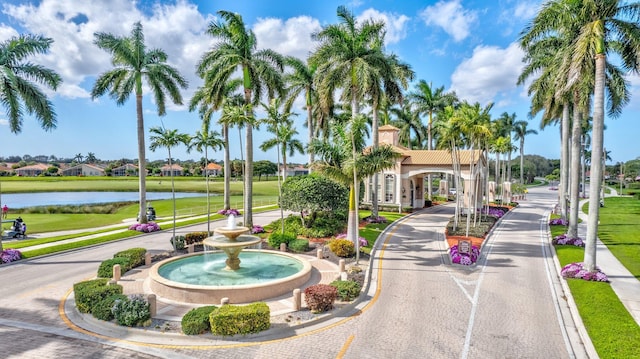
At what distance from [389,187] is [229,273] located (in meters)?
28.7

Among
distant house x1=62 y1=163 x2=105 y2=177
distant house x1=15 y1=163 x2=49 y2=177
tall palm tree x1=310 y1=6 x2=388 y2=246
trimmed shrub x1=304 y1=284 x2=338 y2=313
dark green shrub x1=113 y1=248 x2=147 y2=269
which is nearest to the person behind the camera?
trimmed shrub x1=304 y1=284 x2=338 y2=313

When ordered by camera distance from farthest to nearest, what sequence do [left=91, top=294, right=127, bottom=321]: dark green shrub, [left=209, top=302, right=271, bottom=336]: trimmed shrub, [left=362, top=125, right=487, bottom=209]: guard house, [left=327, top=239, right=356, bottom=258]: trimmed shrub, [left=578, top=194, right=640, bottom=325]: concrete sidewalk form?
[left=362, top=125, right=487, bottom=209]: guard house, [left=327, top=239, right=356, bottom=258]: trimmed shrub, [left=578, top=194, right=640, bottom=325]: concrete sidewalk, [left=91, top=294, right=127, bottom=321]: dark green shrub, [left=209, top=302, right=271, bottom=336]: trimmed shrub

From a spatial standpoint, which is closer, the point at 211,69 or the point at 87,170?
the point at 211,69

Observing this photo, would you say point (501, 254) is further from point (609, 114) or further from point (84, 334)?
point (84, 334)

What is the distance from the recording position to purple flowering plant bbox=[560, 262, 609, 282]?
612 inches

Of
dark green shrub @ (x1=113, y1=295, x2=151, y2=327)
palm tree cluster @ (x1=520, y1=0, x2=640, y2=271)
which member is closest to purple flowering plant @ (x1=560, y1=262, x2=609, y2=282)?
palm tree cluster @ (x1=520, y1=0, x2=640, y2=271)

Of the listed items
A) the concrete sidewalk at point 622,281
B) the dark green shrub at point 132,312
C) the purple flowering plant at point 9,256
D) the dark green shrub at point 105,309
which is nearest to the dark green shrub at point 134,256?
the dark green shrub at point 105,309

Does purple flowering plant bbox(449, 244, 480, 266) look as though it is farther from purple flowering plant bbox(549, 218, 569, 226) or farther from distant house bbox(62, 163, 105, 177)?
distant house bbox(62, 163, 105, 177)

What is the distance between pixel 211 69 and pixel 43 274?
1639 centimetres

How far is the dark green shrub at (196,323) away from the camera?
1028 cm

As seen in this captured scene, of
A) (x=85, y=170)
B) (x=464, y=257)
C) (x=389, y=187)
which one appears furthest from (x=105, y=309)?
(x=85, y=170)

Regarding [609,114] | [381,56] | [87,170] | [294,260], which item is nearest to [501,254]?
[609,114]

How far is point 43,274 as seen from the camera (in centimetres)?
1667

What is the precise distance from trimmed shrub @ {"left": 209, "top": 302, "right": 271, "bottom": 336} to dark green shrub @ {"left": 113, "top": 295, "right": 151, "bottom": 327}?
7.71 ft
